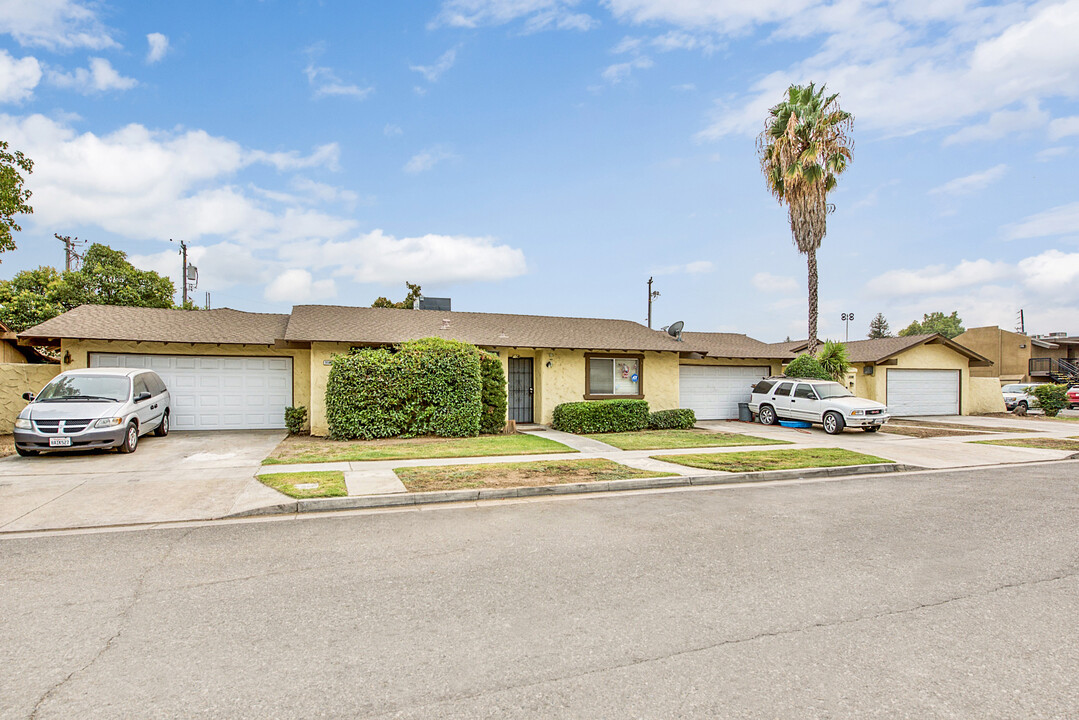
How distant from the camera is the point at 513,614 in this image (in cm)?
391

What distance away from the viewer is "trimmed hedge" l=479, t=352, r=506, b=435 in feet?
51.3

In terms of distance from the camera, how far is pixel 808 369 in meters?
19.8

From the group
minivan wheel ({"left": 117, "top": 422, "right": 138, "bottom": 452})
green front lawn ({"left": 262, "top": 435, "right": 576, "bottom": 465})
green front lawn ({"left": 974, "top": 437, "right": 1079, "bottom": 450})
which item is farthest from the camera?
green front lawn ({"left": 974, "top": 437, "right": 1079, "bottom": 450})

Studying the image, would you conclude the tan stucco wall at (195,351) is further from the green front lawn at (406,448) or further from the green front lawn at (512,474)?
the green front lawn at (512,474)

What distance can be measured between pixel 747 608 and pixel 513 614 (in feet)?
5.52

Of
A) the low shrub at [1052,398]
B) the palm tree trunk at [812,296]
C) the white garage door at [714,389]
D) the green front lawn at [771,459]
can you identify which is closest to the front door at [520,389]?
the white garage door at [714,389]

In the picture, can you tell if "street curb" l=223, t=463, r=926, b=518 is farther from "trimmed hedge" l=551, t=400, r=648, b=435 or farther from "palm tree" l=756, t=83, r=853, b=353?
"palm tree" l=756, t=83, r=853, b=353

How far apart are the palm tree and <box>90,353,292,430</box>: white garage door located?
752 inches

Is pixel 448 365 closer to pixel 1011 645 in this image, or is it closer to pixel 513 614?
pixel 513 614

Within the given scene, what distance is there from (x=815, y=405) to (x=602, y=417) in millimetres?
6948

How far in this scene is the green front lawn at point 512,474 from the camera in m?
8.43

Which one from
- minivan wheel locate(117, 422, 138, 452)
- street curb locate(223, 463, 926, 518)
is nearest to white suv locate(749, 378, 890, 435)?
street curb locate(223, 463, 926, 518)

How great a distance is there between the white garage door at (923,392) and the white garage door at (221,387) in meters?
23.5

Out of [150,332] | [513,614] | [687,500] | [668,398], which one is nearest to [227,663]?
[513,614]
